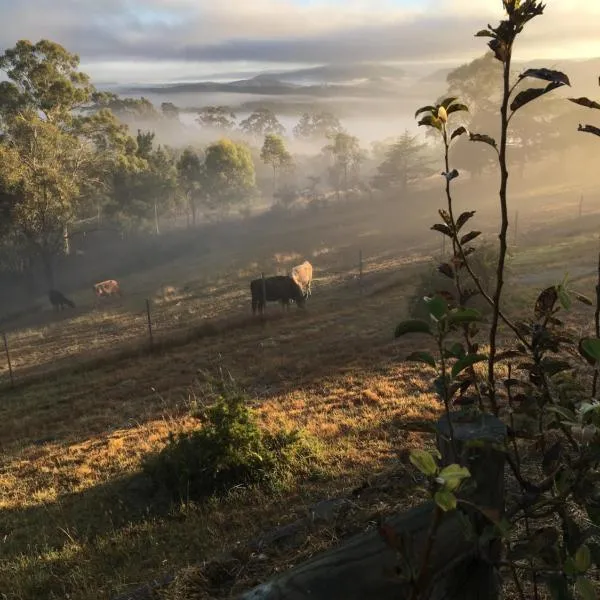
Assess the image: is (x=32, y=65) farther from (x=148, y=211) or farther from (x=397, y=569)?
(x=397, y=569)

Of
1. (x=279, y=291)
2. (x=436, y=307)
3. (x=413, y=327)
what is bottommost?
(x=279, y=291)

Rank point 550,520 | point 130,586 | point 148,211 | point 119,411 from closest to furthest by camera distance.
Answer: point 550,520 → point 130,586 → point 119,411 → point 148,211

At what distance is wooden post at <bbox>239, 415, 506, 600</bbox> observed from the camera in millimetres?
1519

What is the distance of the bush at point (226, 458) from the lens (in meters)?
5.97

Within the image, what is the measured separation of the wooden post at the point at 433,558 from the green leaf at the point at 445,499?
455 millimetres

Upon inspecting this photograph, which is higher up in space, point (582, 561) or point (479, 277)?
point (582, 561)

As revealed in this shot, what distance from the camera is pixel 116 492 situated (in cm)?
647

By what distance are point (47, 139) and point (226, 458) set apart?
110 ft

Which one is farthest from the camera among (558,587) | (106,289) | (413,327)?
(106,289)

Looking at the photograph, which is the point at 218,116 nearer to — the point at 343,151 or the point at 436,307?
the point at 343,151

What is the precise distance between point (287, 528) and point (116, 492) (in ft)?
11.5

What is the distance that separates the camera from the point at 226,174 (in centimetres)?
6038

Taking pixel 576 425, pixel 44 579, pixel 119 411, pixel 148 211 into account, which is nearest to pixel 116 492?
pixel 44 579

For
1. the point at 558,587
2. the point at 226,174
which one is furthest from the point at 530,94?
the point at 226,174
